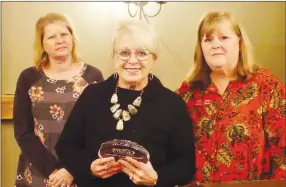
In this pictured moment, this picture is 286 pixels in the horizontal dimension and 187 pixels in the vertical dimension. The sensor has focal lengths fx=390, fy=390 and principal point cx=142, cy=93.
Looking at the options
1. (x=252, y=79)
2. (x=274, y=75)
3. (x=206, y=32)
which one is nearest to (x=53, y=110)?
(x=206, y=32)

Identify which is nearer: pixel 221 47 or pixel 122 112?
pixel 122 112

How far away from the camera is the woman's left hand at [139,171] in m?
1.29

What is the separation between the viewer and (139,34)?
53.2 inches

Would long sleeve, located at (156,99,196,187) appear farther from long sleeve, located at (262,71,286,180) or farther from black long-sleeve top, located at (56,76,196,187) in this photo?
long sleeve, located at (262,71,286,180)

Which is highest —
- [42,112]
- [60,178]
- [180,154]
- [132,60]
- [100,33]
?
[100,33]

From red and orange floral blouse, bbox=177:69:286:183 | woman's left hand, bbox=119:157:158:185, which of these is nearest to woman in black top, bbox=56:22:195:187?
woman's left hand, bbox=119:157:158:185

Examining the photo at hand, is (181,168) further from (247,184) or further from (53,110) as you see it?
(53,110)

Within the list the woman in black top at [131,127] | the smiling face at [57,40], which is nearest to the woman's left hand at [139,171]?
the woman in black top at [131,127]

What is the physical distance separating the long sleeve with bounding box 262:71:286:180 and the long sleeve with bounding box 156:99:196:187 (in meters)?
0.30

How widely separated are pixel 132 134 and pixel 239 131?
1.39 feet

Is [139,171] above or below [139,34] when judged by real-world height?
below

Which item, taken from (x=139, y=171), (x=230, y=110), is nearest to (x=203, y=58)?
(x=230, y=110)

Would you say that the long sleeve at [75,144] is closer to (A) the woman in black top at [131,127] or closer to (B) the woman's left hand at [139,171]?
(A) the woman in black top at [131,127]

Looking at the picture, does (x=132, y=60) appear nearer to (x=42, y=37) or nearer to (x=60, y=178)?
(x=42, y=37)
